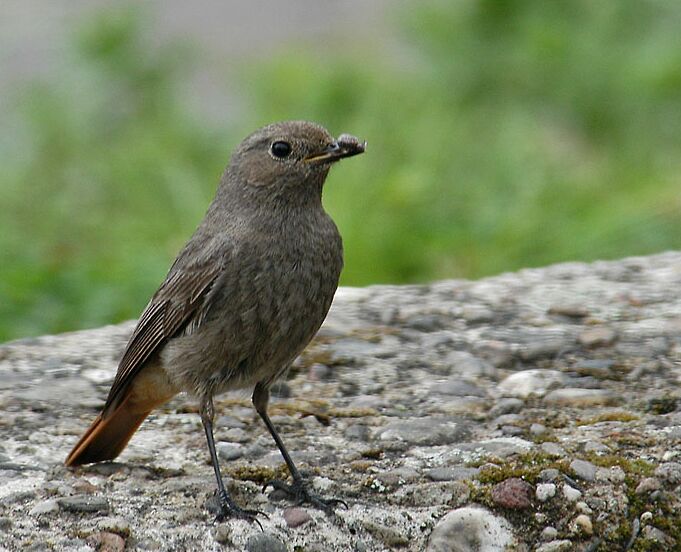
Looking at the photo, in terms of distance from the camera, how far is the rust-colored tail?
4824 millimetres

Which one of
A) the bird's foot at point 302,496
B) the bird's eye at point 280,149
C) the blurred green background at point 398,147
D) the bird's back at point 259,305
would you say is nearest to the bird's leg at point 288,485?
the bird's foot at point 302,496

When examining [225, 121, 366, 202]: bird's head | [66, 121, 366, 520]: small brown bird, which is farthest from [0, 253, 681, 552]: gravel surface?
[225, 121, 366, 202]: bird's head

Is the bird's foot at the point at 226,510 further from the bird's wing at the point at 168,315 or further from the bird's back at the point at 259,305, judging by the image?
the bird's wing at the point at 168,315

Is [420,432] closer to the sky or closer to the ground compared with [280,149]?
A: closer to the ground

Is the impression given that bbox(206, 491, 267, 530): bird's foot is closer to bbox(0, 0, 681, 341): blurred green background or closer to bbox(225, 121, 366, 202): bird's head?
bbox(225, 121, 366, 202): bird's head

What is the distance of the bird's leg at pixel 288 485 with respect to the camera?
4.45m

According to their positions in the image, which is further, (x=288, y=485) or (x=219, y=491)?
(x=288, y=485)

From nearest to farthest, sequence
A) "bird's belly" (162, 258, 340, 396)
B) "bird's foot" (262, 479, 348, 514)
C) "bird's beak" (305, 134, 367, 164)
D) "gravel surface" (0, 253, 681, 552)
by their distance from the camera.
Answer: "gravel surface" (0, 253, 681, 552), "bird's foot" (262, 479, 348, 514), "bird's belly" (162, 258, 340, 396), "bird's beak" (305, 134, 367, 164)

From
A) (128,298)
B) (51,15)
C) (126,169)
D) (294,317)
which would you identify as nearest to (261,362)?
(294,317)

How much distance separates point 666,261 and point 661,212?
1100mm

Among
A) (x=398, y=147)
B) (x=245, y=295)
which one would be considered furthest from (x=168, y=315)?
(x=398, y=147)

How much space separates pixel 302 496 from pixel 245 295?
0.70 m

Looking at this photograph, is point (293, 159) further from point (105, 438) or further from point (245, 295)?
point (105, 438)

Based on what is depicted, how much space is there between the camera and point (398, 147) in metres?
8.78
